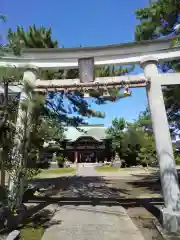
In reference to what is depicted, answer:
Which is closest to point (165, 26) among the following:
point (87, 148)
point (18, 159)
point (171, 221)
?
point (171, 221)

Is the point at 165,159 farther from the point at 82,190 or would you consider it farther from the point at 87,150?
the point at 87,150

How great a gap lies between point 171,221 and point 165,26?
654 centimetres

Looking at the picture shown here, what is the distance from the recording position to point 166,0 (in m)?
5.23

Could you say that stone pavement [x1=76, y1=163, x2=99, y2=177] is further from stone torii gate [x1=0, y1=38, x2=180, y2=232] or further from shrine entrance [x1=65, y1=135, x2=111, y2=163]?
stone torii gate [x1=0, y1=38, x2=180, y2=232]

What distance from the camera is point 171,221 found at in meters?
5.09

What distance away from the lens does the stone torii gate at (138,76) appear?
543cm

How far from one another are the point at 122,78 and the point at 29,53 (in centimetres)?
339

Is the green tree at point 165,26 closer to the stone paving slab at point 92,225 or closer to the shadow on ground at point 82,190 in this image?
the stone paving slab at point 92,225

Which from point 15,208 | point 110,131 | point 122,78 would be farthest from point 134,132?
point 110,131

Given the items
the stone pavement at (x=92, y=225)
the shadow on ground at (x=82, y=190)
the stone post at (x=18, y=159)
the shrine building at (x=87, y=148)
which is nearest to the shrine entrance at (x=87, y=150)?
the shrine building at (x=87, y=148)

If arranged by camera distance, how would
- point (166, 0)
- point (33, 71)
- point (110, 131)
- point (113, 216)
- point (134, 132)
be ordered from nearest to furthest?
1. point (166, 0)
2. point (113, 216)
3. point (33, 71)
4. point (134, 132)
5. point (110, 131)

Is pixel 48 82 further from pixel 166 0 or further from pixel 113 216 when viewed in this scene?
pixel 113 216

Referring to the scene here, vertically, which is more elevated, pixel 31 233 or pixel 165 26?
pixel 165 26

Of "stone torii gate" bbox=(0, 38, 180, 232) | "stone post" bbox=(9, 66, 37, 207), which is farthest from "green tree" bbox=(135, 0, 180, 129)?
"stone post" bbox=(9, 66, 37, 207)
